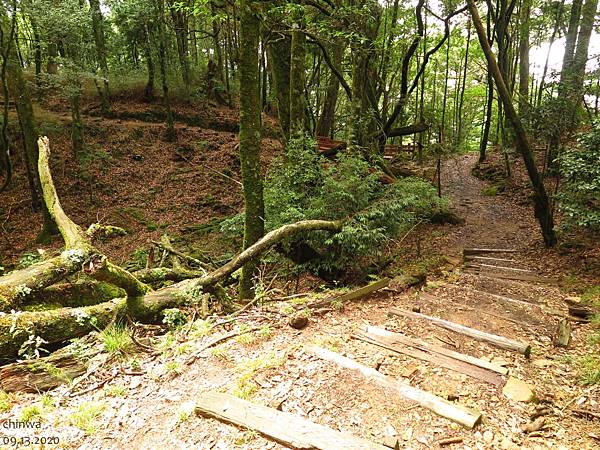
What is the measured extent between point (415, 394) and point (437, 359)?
87cm

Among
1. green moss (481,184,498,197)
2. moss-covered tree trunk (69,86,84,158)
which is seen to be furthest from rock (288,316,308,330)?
moss-covered tree trunk (69,86,84,158)

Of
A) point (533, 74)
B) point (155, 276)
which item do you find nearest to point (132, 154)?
point (155, 276)

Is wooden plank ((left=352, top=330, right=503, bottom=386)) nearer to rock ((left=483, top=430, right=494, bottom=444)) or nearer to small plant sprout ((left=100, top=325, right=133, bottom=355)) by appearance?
rock ((left=483, top=430, right=494, bottom=444))

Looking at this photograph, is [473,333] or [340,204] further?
[340,204]

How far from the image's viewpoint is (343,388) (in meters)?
3.26

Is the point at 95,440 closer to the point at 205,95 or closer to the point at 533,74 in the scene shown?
the point at 205,95

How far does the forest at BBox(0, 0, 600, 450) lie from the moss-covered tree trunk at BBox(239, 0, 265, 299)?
36 millimetres

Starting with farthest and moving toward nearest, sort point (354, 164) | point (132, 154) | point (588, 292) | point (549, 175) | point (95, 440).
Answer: point (132, 154)
point (549, 175)
point (354, 164)
point (588, 292)
point (95, 440)

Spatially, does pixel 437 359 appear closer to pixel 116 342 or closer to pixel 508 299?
pixel 508 299

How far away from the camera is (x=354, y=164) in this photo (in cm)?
773

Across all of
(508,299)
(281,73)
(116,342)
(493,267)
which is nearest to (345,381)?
(116,342)

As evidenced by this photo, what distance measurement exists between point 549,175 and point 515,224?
2881 mm

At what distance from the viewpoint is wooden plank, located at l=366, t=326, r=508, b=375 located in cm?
377

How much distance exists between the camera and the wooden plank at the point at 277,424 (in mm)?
2467
